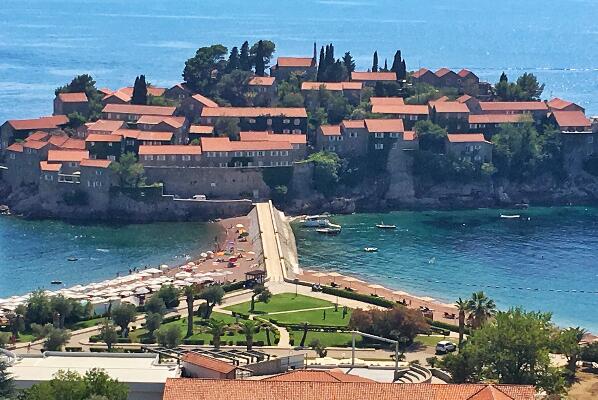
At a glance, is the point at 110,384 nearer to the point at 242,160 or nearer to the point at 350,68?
the point at 242,160

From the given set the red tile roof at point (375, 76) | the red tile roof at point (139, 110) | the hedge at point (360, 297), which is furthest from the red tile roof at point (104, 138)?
the hedge at point (360, 297)

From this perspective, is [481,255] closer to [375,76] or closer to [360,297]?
[360,297]

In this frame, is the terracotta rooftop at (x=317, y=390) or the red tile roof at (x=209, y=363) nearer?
the terracotta rooftop at (x=317, y=390)

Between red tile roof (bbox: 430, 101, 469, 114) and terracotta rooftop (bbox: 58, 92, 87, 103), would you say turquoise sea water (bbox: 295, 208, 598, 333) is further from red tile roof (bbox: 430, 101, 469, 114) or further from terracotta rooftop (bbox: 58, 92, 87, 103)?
terracotta rooftop (bbox: 58, 92, 87, 103)

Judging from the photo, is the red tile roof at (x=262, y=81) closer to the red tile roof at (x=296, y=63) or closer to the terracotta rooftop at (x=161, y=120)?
the red tile roof at (x=296, y=63)

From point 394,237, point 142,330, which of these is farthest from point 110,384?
point 394,237

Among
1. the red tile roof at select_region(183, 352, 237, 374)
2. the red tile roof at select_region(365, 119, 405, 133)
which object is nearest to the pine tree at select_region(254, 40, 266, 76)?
the red tile roof at select_region(365, 119, 405, 133)

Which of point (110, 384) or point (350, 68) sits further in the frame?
point (350, 68)
